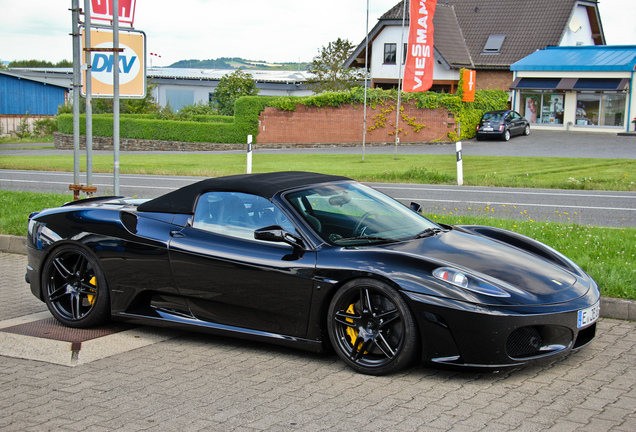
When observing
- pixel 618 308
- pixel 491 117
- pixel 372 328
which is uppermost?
pixel 491 117

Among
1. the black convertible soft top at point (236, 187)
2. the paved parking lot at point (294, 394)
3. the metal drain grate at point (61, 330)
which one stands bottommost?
the metal drain grate at point (61, 330)

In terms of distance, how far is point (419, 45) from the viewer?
3002 centimetres

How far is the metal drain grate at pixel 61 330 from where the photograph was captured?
18.3 feet

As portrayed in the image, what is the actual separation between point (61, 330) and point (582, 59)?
42.4 metres

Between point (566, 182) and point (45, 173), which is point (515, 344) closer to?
point (566, 182)

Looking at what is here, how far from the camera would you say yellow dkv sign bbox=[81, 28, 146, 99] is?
31.8ft

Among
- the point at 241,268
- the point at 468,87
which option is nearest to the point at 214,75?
the point at 468,87

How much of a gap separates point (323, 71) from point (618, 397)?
1756 inches

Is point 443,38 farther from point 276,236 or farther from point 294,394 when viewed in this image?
point 294,394

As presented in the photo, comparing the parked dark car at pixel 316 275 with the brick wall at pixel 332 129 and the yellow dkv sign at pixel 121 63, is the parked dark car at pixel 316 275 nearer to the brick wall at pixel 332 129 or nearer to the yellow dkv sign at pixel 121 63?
the yellow dkv sign at pixel 121 63

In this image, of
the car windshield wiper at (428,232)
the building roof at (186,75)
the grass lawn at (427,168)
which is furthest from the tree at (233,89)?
the car windshield wiper at (428,232)

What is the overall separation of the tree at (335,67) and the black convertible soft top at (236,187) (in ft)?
136

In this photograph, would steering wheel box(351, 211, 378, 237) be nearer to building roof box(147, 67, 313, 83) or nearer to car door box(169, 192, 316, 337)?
car door box(169, 192, 316, 337)

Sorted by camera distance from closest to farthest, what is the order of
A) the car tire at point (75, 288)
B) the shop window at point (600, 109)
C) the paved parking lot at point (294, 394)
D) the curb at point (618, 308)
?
the paved parking lot at point (294, 394) < the car tire at point (75, 288) < the curb at point (618, 308) < the shop window at point (600, 109)
